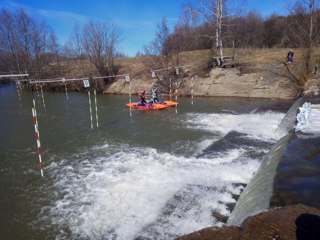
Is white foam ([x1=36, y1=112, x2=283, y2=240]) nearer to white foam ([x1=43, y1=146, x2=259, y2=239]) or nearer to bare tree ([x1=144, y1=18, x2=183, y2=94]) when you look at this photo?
white foam ([x1=43, y1=146, x2=259, y2=239])

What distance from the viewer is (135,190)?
7.08m

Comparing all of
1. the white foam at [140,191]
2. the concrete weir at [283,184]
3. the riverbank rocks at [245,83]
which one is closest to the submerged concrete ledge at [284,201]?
the concrete weir at [283,184]

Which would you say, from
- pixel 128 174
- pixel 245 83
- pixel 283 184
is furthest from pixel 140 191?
pixel 245 83

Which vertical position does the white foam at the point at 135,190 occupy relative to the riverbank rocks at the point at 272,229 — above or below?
below

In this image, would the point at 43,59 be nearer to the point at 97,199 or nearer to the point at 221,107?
the point at 221,107

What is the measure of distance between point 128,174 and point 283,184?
4.34m

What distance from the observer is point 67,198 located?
6941 mm

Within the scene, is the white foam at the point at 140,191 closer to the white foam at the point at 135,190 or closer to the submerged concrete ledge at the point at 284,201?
the white foam at the point at 135,190

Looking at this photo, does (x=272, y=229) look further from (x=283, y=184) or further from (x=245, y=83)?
(x=245, y=83)

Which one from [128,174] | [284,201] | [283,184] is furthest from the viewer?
[128,174]

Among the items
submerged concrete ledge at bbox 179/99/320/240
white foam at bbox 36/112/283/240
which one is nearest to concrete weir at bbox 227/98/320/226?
submerged concrete ledge at bbox 179/99/320/240

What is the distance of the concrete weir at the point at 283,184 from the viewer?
4457mm

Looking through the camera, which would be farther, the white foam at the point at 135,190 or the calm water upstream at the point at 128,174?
the calm water upstream at the point at 128,174

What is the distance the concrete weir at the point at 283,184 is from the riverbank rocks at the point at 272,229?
945mm
